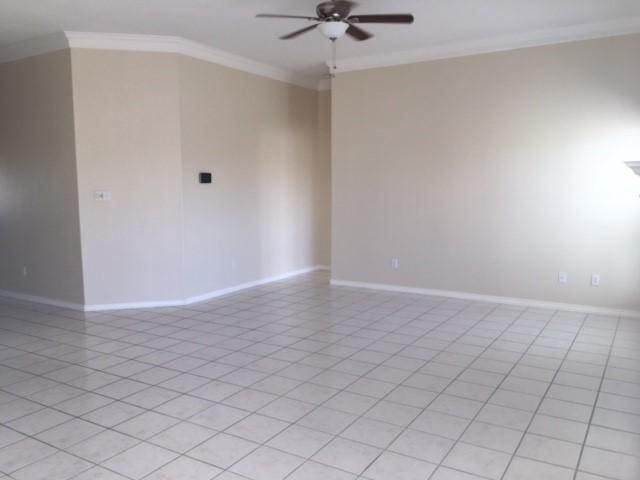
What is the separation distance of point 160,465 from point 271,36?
4.16 meters

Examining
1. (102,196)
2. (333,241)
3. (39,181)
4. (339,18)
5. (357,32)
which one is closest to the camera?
(339,18)

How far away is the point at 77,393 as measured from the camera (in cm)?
325

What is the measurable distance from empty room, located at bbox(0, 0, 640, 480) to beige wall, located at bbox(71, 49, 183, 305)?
22mm

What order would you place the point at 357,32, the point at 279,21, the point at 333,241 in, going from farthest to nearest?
the point at 333,241, the point at 279,21, the point at 357,32

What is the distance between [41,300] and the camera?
573 centimetres

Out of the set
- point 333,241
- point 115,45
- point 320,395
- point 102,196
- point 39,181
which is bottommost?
point 320,395

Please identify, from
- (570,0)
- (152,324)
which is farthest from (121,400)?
(570,0)

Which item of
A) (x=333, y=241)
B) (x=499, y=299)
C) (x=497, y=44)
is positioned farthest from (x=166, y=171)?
(x=499, y=299)

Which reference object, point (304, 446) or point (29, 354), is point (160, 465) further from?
point (29, 354)

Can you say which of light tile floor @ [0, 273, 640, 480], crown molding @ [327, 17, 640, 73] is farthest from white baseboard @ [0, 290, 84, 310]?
crown molding @ [327, 17, 640, 73]

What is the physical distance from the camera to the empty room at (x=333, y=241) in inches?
109

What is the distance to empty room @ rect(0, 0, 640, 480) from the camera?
9.07ft

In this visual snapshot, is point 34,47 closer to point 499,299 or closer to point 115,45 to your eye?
point 115,45

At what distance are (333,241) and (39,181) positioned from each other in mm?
3497
